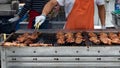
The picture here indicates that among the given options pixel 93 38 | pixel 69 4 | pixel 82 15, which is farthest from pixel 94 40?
pixel 69 4

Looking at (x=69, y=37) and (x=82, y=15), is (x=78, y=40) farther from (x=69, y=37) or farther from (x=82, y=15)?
(x=82, y=15)

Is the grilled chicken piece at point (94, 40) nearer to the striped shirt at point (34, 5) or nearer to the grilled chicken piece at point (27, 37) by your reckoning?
the grilled chicken piece at point (27, 37)

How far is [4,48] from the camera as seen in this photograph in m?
2.55

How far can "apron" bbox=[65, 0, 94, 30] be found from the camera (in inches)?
151

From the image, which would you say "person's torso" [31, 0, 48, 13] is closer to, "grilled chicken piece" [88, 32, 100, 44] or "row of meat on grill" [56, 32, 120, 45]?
"row of meat on grill" [56, 32, 120, 45]

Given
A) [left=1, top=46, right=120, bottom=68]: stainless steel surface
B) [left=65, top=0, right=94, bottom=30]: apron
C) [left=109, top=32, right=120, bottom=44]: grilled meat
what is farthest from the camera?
[left=65, top=0, right=94, bottom=30]: apron

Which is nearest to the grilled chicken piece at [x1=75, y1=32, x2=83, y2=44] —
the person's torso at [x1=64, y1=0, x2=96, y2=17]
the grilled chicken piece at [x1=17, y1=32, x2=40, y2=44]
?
the grilled chicken piece at [x1=17, y1=32, x2=40, y2=44]

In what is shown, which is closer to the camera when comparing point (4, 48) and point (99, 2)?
point (4, 48)

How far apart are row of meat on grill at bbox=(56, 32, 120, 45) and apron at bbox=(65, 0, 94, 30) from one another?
0.55 meters

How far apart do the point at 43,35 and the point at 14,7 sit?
108 inches

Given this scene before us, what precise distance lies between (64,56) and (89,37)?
26.4 inches

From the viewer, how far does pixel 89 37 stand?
122 inches

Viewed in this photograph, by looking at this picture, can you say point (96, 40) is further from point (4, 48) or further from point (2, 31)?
point (2, 31)

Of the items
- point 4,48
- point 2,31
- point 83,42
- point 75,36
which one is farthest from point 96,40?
point 2,31
